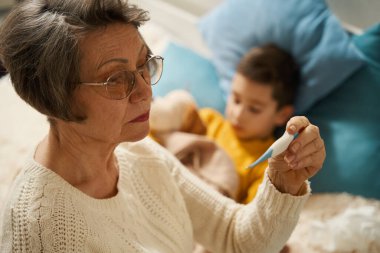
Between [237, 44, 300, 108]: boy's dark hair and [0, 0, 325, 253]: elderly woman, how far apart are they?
58cm

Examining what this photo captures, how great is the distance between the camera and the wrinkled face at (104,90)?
0.77 metres

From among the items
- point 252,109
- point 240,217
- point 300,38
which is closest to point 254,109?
point 252,109

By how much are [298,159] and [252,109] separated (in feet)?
2.32

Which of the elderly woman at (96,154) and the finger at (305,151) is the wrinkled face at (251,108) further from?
the finger at (305,151)

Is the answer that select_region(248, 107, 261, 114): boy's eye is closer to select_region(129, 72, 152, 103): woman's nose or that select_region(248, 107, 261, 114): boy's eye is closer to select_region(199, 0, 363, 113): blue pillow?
select_region(199, 0, 363, 113): blue pillow

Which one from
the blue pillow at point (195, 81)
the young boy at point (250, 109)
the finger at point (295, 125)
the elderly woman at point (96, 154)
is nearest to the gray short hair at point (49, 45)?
the elderly woman at point (96, 154)

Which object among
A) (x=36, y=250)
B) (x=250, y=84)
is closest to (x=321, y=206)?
(x=250, y=84)

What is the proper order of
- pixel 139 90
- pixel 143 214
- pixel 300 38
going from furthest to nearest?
pixel 300 38, pixel 143 214, pixel 139 90

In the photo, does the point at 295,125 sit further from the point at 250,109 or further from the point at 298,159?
the point at 250,109

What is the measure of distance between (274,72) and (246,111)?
17 cm

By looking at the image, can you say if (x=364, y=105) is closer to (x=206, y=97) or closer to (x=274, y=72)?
(x=274, y=72)

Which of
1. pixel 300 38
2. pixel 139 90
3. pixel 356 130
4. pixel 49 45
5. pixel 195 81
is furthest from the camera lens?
pixel 195 81

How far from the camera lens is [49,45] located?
736 mm

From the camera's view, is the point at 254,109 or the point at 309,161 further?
the point at 254,109
